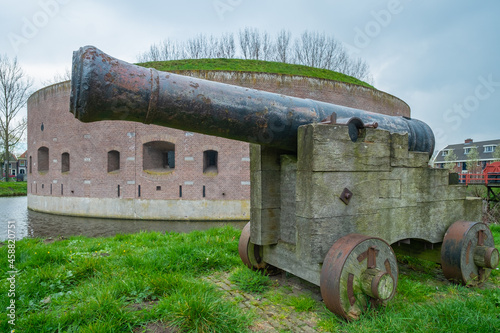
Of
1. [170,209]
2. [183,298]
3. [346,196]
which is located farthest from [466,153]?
[183,298]

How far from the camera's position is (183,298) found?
236 cm

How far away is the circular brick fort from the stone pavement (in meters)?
9.37

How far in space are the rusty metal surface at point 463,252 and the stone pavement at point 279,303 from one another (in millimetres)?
1347

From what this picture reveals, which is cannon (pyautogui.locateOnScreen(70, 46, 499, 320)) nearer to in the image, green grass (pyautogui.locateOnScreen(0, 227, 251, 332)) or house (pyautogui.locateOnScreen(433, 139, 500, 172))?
green grass (pyautogui.locateOnScreen(0, 227, 251, 332))

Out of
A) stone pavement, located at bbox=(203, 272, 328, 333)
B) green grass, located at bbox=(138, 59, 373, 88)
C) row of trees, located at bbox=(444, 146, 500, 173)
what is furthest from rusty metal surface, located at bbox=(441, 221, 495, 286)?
row of trees, located at bbox=(444, 146, 500, 173)

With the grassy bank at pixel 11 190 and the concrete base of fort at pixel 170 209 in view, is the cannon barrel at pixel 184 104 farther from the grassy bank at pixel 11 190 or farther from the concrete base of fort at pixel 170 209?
the grassy bank at pixel 11 190

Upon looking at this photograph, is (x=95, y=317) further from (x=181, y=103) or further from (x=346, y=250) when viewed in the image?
(x=346, y=250)

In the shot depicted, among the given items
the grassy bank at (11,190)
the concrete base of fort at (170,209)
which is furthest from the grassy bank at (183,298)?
the grassy bank at (11,190)

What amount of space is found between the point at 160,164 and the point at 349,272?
12942mm

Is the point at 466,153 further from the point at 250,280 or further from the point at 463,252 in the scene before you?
the point at 250,280

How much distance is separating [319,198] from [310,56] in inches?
1105

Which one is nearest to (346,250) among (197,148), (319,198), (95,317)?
(319,198)

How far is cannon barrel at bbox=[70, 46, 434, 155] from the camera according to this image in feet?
6.38

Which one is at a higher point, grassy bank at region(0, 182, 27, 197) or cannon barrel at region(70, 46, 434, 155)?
cannon barrel at region(70, 46, 434, 155)
